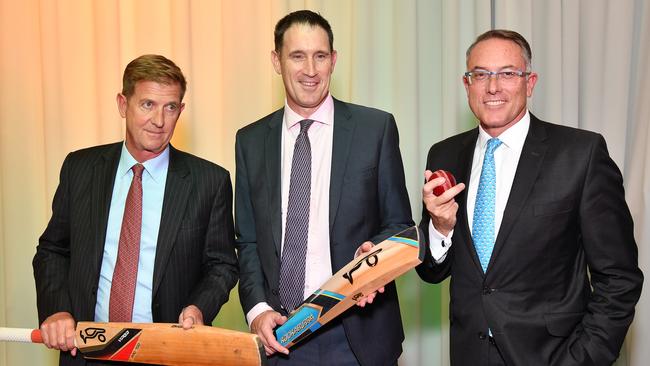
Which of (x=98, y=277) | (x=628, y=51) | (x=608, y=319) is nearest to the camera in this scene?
(x=608, y=319)

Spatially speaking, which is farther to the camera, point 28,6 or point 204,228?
point 28,6

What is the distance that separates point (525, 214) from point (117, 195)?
126 centimetres

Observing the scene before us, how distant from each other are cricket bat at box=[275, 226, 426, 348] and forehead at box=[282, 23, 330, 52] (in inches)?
27.6

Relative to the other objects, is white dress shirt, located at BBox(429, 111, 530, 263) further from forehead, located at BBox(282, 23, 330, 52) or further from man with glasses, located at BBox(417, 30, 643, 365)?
forehead, located at BBox(282, 23, 330, 52)

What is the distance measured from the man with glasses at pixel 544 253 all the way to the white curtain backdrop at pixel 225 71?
4.00 ft

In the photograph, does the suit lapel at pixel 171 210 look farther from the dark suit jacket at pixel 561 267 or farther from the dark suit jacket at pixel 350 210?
the dark suit jacket at pixel 561 267

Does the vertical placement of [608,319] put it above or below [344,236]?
below

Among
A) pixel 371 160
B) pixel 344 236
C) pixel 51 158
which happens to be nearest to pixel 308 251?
pixel 344 236

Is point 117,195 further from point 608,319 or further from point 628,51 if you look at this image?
point 628,51

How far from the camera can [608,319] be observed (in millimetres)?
1987

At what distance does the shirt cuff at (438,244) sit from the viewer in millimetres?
2164

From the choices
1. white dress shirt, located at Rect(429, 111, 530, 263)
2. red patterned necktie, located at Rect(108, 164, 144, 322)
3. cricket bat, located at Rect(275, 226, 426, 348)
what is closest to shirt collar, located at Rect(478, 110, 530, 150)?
white dress shirt, located at Rect(429, 111, 530, 263)

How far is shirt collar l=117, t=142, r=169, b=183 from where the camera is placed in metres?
2.30

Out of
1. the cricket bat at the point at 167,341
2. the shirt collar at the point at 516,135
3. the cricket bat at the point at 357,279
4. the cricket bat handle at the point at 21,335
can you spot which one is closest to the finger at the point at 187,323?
the cricket bat at the point at 167,341
